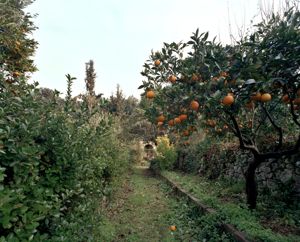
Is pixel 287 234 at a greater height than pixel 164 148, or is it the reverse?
pixel 164 148

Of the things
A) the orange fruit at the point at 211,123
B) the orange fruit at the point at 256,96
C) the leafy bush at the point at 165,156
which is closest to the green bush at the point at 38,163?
the orange fruit at the point at 256,96

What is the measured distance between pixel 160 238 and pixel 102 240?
1049 millimetres

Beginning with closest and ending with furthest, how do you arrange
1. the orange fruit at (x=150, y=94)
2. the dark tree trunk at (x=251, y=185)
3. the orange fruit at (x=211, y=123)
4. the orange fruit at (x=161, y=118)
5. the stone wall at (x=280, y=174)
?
the orange fruit at (x=150, y=94)
the orange fruit at (x=161, y=118)
the orange fruit at (x=211, y=123)
the dark tree trunk at (x=251, y=185)
the stone wall at (x=280, y=174)

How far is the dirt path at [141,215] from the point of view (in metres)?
4.85

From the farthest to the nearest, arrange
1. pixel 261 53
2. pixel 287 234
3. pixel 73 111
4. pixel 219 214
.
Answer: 1. pixel 219 214
2. pixel 287 234
3. pixel 261 53
4. pixel 73 111

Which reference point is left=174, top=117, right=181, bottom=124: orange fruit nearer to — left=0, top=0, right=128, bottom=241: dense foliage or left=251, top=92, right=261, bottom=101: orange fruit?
left=251, top=92, right=261, bottom=101: orange fruit

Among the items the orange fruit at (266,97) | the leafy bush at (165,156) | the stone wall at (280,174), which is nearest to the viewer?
the orange fruit at (266,97)

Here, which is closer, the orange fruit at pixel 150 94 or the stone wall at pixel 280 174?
the orange fruit at pixel 150 94

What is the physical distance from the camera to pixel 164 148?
1384 cm

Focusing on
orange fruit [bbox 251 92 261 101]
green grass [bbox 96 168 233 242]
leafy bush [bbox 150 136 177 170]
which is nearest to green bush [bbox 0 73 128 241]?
orange fruit [bbox 251 92 261 101]

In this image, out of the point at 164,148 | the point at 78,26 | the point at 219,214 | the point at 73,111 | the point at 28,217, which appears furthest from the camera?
the point at 164,148

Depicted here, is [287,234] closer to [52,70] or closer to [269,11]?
[52,70]

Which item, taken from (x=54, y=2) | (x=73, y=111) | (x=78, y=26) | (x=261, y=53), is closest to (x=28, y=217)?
(x=73, y=111)

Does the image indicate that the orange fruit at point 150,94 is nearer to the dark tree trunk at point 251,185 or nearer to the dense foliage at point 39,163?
the dense foliage at point 39,163
